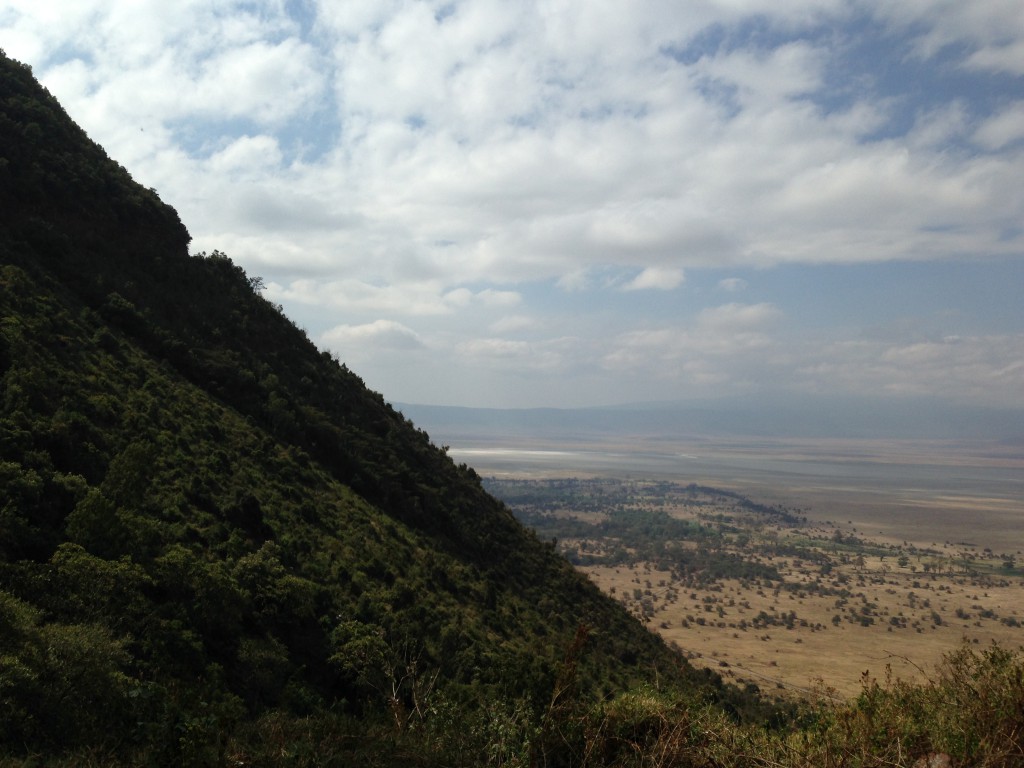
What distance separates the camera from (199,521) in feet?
68.7

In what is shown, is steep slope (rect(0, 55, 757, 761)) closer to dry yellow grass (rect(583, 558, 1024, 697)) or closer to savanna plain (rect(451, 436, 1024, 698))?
savanna plain (rect(451, 436, 1024, 698))

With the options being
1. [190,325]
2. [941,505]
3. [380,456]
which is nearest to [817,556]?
[941,505]

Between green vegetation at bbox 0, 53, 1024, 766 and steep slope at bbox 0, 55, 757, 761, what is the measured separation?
95 millimetres

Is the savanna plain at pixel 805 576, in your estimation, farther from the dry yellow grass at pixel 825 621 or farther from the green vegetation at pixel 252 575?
the green vegetation at pixel 252 575

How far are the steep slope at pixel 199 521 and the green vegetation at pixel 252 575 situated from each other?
0.10 meters

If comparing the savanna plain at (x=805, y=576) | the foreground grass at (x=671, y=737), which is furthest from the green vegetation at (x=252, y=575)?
the savanna plain at (x=805, y=576)

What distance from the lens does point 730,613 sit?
266 ft

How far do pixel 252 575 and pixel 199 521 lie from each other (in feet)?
10.5

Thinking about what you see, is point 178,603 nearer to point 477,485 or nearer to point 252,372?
point 252,372

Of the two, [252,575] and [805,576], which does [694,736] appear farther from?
[805,576]

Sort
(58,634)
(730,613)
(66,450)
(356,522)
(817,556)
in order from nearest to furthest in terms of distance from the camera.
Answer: (58,634), (66,450), (356,522), (730,613), (817,556)

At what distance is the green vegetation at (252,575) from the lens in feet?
27.9

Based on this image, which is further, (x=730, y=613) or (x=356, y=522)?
(x=730, y=613)

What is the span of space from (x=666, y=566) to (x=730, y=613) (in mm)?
34209
